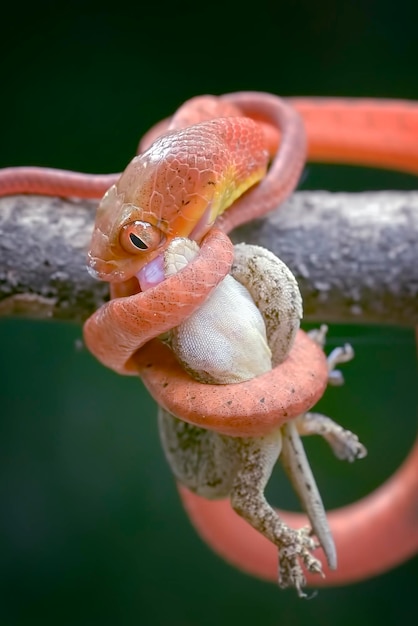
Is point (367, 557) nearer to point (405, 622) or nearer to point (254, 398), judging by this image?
point (405, 622)

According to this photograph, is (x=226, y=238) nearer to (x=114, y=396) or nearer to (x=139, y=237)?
(x=139, y=237)

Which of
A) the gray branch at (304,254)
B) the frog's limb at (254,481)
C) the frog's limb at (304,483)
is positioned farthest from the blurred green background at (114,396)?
the frog's limb at (304,483)

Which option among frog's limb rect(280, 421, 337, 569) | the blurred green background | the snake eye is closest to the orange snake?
the snake eye

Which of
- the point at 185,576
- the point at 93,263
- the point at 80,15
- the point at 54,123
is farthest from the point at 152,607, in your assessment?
the point at 80,15

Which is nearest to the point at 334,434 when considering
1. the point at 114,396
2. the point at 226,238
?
the point at 226,238

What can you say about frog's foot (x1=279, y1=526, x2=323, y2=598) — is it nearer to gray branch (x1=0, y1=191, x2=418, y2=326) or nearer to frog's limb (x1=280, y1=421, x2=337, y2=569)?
frog's limb (x1=280, y1=421, x2=337, y2=569)

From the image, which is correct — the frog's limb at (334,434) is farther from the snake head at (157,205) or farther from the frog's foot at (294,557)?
the snake head at (157,205)
